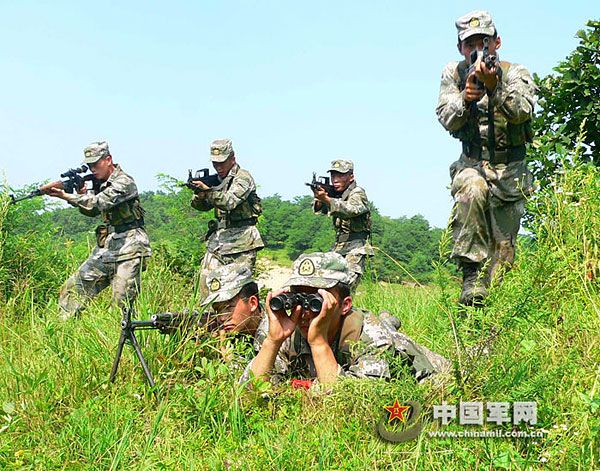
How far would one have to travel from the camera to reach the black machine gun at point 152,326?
12.0 feet

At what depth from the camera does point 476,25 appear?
4574 mm

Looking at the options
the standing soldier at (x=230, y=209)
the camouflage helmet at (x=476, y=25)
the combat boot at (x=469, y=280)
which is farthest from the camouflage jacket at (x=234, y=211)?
the camouflage helmet at (x=476, y=25)

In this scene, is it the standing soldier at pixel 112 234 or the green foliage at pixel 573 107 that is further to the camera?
the standing soldier at pixel 112 234

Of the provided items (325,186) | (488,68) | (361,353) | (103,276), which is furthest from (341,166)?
(361,353)

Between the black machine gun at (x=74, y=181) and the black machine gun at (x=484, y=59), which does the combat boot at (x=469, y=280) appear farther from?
the black machine gun at (x=74, y=181)

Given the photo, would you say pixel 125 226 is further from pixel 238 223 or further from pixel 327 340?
pixel 327 340

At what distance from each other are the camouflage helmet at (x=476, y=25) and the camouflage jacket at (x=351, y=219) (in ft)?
11.4

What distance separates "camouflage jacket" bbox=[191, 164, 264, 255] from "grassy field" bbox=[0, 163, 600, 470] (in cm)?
323

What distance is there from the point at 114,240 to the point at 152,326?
148 inches

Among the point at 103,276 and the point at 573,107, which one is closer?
the point at 573,107

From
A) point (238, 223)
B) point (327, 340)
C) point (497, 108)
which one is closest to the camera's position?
point (327, 340)

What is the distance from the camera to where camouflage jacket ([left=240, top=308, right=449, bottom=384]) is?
3.43 metres

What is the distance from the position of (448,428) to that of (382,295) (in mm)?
3663

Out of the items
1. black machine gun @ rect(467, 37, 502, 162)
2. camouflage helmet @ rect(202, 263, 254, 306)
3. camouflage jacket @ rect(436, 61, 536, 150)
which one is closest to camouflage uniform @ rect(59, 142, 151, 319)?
camouflage helmet @ rect(202, 263, 254, 306)
